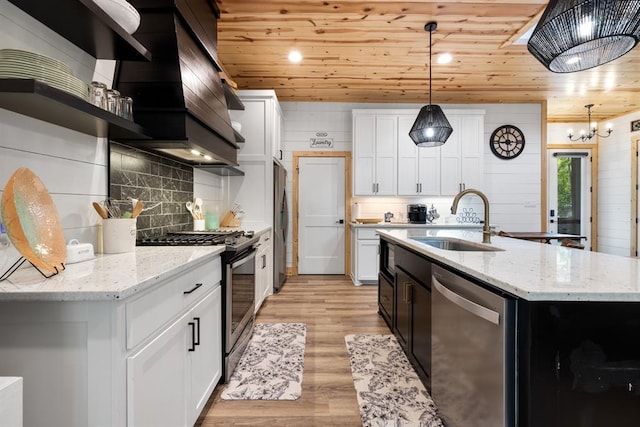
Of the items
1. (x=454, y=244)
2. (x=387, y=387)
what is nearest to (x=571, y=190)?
(x=454, y=244)

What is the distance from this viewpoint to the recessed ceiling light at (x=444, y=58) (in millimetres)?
3715

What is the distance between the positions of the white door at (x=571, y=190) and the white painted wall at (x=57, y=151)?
7.54 meters

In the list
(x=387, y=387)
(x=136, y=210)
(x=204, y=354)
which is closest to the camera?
(x=204, y=354)

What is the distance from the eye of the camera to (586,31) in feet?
4.36

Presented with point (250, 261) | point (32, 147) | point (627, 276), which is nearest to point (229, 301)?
point (250, 261)

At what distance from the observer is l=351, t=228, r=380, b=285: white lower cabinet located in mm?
4660

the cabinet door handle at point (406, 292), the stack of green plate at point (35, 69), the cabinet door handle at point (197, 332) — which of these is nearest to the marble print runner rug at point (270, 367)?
the cabinet door handle at point (197, 332)

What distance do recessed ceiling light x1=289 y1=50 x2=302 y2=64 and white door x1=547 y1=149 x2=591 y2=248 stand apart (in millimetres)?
5686

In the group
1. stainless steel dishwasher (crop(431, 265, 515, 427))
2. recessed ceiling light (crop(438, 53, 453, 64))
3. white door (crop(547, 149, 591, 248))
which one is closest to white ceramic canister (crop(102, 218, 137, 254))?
stainless steel dishwasher (crop(431, 265, 515, 427))

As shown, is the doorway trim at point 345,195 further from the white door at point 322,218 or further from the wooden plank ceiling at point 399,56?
the wooden plank ceiling at point 399,56

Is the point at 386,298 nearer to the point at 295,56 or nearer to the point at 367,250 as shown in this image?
the point at 367,250

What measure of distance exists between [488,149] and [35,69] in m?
5.69

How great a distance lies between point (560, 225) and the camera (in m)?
6.45

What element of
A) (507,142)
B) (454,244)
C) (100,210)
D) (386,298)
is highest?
(507,142)
